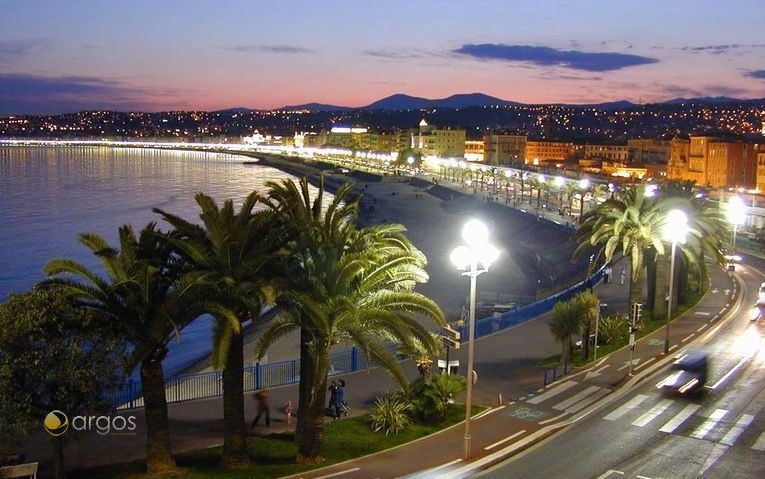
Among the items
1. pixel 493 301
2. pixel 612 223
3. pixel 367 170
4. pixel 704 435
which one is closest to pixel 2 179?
pixel 367 170

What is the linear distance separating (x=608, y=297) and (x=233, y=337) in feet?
74.4

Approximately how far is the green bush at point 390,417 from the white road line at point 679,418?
538 centimetres

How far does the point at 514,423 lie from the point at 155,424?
24.9 feet

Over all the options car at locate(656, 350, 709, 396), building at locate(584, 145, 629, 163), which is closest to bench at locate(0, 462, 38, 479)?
car at locate(656, 350, 709, 396)

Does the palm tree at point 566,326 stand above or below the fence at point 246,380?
above

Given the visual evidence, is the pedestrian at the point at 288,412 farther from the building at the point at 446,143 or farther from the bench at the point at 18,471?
the building at the point at 446,143

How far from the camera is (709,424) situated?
16219 millimetres

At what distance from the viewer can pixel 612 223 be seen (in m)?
26.7

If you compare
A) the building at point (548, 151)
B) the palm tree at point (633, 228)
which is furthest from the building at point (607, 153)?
the palm tree at point (633, 228)

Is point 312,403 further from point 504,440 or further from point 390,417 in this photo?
point 504,440

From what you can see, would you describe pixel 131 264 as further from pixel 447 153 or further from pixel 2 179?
pixel 447 153

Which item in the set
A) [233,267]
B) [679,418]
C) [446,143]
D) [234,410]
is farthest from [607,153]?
[234,410]

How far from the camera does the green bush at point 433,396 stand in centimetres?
1628

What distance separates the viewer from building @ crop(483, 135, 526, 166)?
18438 centimetres
